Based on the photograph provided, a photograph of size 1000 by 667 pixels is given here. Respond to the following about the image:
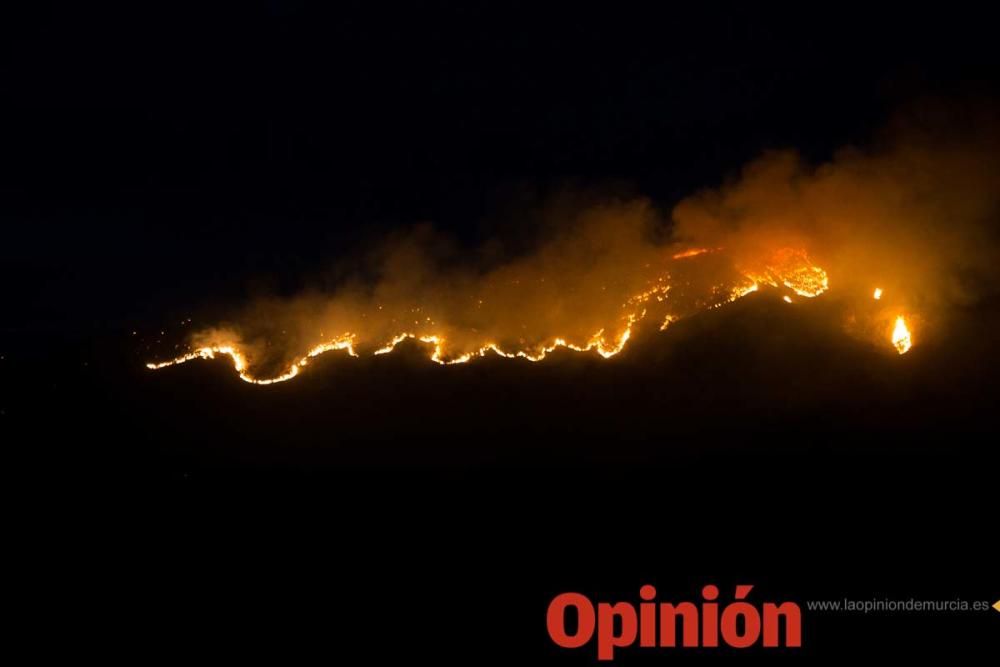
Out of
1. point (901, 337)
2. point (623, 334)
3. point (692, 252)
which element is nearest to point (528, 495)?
point (623, 334)

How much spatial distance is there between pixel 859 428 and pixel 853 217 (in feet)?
8.24

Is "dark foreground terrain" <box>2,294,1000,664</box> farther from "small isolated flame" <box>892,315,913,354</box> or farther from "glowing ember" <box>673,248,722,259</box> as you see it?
"glowing ember" <box>673,248,722,259</box>

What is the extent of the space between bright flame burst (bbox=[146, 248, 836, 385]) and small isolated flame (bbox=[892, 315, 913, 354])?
1 centimetres

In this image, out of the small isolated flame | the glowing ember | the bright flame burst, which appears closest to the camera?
the small isolated flame

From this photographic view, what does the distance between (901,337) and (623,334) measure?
286 cm

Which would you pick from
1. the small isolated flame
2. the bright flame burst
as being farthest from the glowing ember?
the small isolated flame

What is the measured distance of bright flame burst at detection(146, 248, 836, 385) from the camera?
8523 millimetres

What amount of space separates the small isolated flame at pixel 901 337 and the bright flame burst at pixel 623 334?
1 centimetres

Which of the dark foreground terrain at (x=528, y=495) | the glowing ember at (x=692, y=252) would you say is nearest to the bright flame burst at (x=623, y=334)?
the glowing ember at (x=692, y=252)

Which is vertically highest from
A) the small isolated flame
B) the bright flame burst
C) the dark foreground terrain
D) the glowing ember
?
the glowing ember

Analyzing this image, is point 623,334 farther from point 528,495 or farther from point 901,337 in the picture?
point 901,337

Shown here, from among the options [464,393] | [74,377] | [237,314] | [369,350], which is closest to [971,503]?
[464,393]

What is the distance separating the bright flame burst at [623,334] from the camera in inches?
336

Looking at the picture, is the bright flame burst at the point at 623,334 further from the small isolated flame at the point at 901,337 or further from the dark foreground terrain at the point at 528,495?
the dark foreground terrain at the point at 528,495
